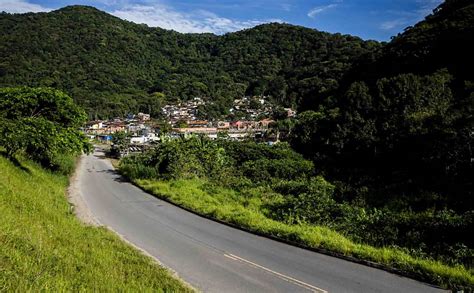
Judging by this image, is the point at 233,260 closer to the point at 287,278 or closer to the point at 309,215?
the point at 287,278

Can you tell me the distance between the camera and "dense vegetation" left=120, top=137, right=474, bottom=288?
9.55 meters

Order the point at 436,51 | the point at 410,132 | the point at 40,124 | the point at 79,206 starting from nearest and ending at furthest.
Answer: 1. the point at 79,206
2. the point at 40,124
3. the point at 410,132
4. the point at 436,51

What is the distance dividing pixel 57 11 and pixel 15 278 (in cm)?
22920

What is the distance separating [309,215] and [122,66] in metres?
176

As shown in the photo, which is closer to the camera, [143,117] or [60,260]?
[60,260]

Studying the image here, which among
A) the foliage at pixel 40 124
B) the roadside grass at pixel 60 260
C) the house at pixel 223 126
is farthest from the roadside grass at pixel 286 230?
the house at pixel 223 126

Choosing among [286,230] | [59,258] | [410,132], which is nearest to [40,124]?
[286,230]

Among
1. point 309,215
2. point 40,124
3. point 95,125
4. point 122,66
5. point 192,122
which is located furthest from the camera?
point 122,66

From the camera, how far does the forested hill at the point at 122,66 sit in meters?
131

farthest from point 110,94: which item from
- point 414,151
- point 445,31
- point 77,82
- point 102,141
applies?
point 414,151

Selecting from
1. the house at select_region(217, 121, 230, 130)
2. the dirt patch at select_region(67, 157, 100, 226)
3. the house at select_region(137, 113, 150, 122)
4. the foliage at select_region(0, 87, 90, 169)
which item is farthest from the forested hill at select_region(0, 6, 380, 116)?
the dirt patch at select_region(67, 157, 100, 226)

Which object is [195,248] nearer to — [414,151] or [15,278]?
[15,278]

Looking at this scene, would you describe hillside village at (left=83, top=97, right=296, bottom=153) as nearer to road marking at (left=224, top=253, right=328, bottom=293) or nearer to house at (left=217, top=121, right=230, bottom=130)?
house at (left=217, top=121, right=230, bottom=130)

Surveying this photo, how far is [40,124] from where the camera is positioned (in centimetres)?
1991
